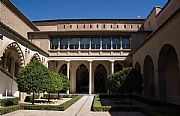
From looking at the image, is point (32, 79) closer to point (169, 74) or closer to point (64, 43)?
point (169, 74)

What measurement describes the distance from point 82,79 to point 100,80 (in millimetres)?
3624

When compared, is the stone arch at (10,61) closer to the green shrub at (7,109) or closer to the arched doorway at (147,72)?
the green shrub at (7,109)

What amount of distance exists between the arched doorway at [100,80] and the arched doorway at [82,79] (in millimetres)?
1841

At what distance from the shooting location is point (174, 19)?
15.4m

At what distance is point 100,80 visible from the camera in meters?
44.8

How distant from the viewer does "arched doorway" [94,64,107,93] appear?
43.9 meters

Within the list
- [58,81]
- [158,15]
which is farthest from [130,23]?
[58,81]

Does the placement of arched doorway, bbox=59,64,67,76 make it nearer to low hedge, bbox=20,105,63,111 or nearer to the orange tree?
the orange tree

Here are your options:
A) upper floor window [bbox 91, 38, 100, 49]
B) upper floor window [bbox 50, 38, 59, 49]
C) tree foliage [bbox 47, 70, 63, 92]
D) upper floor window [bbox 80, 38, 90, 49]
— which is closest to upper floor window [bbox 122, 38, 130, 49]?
upper floor window [bbox 91, 38, 100, 49]

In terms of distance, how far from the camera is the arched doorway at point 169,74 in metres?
19.9

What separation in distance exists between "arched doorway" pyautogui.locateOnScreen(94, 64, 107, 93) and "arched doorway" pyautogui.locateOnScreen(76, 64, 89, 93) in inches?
72.5

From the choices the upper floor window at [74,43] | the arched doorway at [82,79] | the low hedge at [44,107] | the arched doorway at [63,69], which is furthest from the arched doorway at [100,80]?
the low hedge at [44,107]

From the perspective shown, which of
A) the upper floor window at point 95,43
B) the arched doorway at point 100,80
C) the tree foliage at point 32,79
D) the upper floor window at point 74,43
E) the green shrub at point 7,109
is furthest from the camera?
the arched doorway at point 100,80

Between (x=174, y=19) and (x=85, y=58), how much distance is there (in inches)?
946
